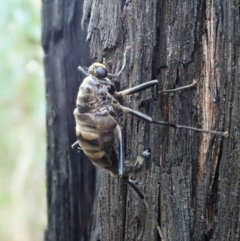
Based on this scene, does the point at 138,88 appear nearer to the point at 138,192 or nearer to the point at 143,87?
the point at 143,87

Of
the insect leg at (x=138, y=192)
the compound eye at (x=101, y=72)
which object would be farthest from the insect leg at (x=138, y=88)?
the insect leg at (x=138, y=192)

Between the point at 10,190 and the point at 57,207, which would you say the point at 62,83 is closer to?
the point at 57,207

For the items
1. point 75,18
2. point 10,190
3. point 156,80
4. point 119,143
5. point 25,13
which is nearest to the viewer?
point 156,80

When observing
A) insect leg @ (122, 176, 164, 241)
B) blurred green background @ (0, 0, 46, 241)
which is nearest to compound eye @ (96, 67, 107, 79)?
insect leg @ (122, 176, 164, 241)

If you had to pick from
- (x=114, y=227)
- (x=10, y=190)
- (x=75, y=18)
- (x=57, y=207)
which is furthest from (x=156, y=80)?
(x=10, y=190)

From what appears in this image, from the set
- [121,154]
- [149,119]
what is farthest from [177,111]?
[121,154]

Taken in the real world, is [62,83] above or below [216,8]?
below
